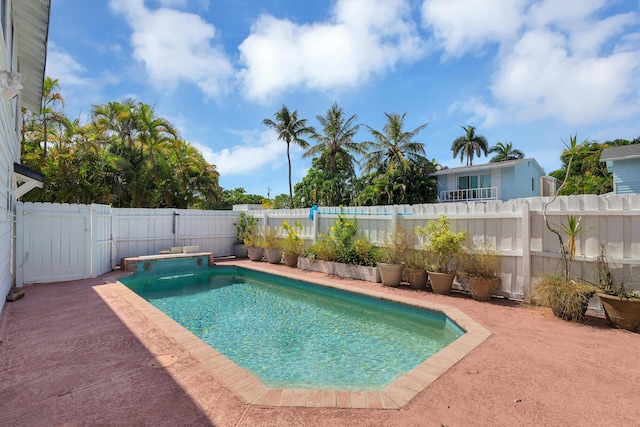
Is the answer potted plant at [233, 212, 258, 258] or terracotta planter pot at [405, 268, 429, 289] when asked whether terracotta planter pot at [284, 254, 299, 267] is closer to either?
potted plant at [233, 212, 258, 258]

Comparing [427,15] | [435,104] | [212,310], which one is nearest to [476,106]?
[435,104]

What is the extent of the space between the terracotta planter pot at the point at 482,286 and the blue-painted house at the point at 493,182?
55.0 ft

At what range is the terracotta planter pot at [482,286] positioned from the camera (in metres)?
5.90

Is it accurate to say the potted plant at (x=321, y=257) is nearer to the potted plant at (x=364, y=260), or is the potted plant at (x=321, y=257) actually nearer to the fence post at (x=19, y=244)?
the potted plant at (x=364, y=260)

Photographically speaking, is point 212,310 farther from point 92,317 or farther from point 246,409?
point 246,409

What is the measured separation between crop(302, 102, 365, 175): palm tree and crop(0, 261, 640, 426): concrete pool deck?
75.9 feet

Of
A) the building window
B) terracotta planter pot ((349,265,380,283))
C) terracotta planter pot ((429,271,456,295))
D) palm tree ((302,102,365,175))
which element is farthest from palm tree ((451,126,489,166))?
terracotta planter pot ((429,271,456,295))

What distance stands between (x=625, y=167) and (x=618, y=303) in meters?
14.0

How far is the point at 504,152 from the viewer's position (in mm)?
35812

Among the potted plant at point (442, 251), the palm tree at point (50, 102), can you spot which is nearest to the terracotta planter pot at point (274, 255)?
the potted plant at point (442, 251)

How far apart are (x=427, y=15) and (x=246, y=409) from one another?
31.5ft

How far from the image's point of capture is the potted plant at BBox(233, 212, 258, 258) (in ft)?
42.3

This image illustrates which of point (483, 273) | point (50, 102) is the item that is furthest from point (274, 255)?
point (50, 102)

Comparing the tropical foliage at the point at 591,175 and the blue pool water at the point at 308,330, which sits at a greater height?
the tropical foliage at the point at 591,175
